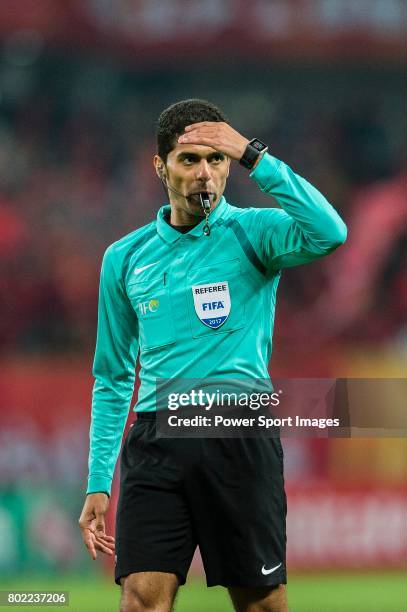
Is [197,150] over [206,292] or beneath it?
over

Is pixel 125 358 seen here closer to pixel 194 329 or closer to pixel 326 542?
pixel 194 329

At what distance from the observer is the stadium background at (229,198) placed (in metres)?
8.52

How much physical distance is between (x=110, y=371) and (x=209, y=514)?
0.74m

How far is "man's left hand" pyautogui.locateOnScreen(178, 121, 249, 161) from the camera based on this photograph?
3734mm

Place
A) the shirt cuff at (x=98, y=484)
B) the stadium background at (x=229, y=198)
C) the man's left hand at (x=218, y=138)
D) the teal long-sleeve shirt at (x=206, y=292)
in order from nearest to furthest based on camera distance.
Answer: the man's left hand at (x=218, y=138)
the teal long-sleeve shirt at (x=206, y=292)
the shirt cuff at (x=98, y=484)
the stadium background at (x=229, y=198)

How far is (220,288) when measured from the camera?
405cm

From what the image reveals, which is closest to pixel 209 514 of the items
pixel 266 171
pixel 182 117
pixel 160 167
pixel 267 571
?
pixel 267 571

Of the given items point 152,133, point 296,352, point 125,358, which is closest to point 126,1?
point 152,133

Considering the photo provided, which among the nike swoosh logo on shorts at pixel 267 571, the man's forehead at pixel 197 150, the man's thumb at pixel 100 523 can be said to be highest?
the man's forehead at pixel 197 150

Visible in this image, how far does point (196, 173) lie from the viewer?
13.4ft

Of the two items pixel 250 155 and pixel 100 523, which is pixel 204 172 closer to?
pixel 250 155

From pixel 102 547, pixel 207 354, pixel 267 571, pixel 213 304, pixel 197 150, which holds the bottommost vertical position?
pixel 267 571

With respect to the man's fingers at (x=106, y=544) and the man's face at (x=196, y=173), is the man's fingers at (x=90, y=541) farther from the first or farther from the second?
the man's face at (x=196, y=173)

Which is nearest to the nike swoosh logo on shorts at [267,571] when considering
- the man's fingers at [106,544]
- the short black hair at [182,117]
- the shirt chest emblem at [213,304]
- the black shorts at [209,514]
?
the black shorts at [209,514]
